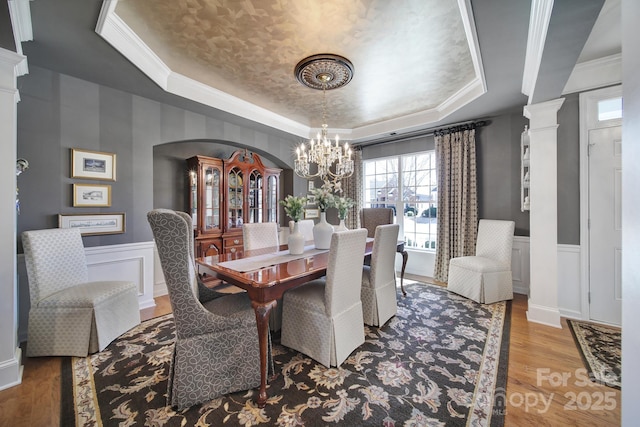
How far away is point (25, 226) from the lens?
226 centimetres

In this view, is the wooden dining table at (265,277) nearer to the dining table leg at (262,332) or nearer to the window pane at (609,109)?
the dining table leg at (262,332)

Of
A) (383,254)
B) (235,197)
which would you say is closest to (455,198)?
(383,254)

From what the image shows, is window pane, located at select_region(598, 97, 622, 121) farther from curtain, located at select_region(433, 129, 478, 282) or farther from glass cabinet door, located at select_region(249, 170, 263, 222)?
glass cabinet door, located at select_region(249, 170, 263, 222)

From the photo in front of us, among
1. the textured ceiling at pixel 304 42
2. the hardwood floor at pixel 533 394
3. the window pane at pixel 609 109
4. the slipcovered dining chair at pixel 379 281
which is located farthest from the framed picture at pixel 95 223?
the window pane at pixel 609 109

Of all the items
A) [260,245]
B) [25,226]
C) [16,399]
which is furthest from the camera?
[260,245]

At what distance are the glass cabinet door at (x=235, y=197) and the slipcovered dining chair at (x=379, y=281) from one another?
2376 millimetres

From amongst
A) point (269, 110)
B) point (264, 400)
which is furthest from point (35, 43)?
point (264, 400)

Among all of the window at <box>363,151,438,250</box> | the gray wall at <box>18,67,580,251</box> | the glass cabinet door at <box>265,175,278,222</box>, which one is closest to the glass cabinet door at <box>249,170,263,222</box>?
the glass cabinet door at <box>265,175,278,222</box>

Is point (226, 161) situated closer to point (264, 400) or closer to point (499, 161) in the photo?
point (264, 400)

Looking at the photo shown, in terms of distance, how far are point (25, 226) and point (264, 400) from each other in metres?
2.67

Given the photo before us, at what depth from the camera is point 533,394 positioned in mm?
1585

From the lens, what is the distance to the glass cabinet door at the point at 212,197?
3631 mm

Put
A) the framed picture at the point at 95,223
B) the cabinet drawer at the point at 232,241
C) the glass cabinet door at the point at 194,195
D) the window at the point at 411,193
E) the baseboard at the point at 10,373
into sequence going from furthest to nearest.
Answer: the window at the point at 411,193 < the cabinet drawer at the point at 232,241 < the glass cabinet door at the point at 194,195 < the framed picture at the point at 95,223 < the baseboard at the point at 10,373

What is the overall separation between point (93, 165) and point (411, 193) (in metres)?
4.49
